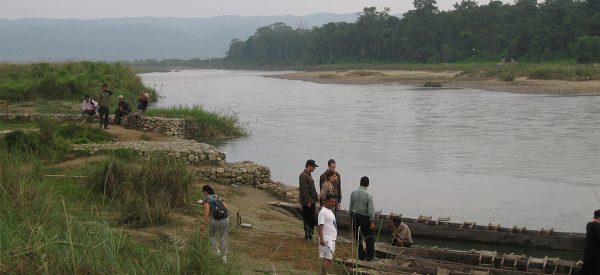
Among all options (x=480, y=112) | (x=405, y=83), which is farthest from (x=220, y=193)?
(x=405, y=83)

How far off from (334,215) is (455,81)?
5495 centimetres

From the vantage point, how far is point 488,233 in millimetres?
14367

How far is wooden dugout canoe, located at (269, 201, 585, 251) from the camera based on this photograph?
1362cm

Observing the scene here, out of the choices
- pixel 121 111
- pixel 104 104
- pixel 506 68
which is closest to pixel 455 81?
pixel 506 68

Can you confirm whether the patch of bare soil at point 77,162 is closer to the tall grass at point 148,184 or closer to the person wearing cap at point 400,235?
the tall grass at point 148,184

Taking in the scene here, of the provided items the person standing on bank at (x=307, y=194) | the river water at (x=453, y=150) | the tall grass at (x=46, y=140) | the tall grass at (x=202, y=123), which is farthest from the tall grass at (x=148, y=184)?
the tall grass at (x=202, y=123)

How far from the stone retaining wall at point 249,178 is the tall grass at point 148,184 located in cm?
→ 367

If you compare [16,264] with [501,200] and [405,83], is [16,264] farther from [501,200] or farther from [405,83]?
[405,83]

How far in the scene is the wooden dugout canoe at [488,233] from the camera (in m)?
13.6

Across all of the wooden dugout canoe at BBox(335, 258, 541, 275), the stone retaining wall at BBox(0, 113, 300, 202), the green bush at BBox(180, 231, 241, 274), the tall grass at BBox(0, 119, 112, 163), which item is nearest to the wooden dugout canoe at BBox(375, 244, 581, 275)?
the wooden dugout canoe at BBox(335, 258, 541, 275)

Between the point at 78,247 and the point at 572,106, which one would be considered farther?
the point at 572,106

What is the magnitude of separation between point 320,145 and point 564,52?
4278 cm

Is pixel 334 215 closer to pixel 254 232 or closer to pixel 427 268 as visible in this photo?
pixel 427 268

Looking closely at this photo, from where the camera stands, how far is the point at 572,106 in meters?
40.1
